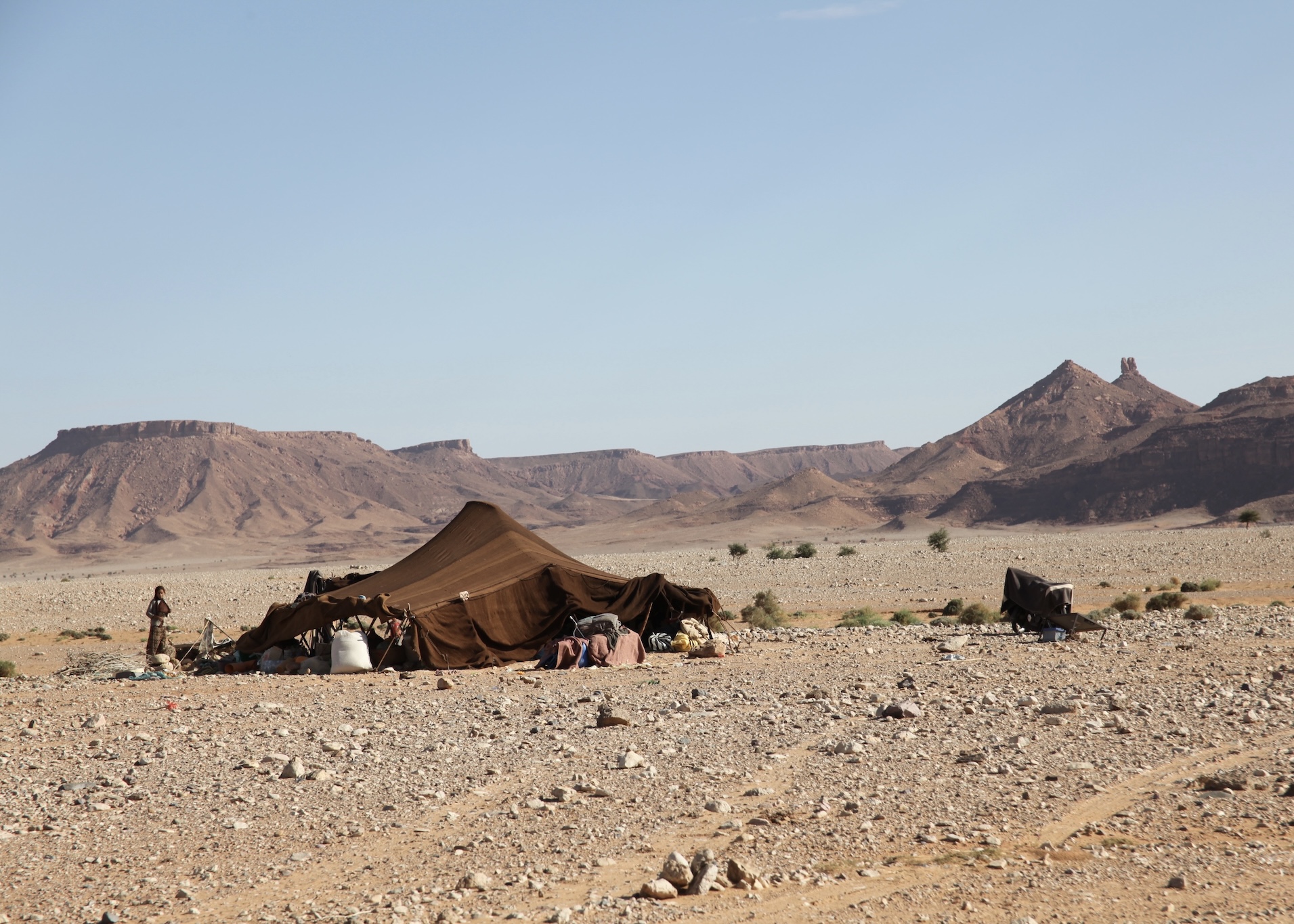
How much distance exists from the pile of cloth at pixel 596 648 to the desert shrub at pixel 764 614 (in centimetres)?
648

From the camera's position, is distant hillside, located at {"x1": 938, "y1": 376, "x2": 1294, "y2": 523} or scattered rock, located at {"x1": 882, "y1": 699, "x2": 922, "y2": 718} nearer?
scattered rock, located at {"x1": 882, "y1": 699, "x2": 922, "y2": 718}

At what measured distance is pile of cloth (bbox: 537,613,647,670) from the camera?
1836 cm

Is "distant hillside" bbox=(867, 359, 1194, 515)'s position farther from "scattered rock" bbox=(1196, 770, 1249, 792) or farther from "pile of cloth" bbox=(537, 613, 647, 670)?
"scattered rock" bbox=(1196, 770, 1249, 792)

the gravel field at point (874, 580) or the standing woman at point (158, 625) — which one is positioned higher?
the standing woman at point (158, 625)

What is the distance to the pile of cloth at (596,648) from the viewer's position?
723 inches

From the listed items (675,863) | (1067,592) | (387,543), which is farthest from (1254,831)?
(387,543)

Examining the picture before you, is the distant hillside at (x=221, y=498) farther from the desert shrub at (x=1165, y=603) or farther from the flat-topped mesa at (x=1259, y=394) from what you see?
the desert shrub at (x=1165, y=603)

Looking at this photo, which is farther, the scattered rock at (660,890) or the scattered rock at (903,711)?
the scattered rock at (903,711)

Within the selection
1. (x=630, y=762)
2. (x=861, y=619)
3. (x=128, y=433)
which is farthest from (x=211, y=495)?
(x=630, y=762)

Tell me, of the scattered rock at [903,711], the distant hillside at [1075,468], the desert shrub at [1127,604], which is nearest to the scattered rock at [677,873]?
the scattered rock at [903,711]

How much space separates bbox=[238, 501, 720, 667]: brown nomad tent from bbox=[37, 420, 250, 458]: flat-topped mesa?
159127mm

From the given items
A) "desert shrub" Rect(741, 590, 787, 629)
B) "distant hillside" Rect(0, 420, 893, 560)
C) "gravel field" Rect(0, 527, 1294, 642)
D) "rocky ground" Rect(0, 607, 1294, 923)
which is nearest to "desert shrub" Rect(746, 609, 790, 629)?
"desert shrub" Rect(741, 590, 787, 629)

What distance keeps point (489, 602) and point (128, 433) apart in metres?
166

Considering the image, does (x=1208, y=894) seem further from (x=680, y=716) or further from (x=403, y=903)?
(x=680, y=716)
